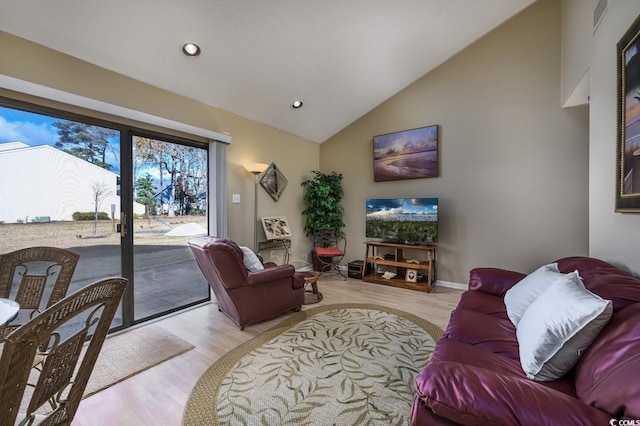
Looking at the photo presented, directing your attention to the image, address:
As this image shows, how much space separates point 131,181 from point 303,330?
7.76ft

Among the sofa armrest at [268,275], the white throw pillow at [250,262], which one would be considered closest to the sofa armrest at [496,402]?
the sofa armrest at [268,275]

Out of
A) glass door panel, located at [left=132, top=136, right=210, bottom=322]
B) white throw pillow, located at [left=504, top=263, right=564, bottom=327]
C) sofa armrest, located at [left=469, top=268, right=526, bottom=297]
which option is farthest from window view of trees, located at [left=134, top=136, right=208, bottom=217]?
white throw pillow, located at [left=504, top=263, right=564, bottom=327]

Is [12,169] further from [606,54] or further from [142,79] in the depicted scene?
[606,54]

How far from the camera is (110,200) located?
103 inches

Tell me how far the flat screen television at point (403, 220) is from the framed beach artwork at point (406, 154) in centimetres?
47

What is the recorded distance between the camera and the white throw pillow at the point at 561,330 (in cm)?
104

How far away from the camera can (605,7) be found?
6.34ft

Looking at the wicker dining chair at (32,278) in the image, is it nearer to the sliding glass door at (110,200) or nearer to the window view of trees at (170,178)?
the sliding glass door at (110,200)

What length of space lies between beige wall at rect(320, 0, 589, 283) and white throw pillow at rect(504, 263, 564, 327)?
A: 6.49ft

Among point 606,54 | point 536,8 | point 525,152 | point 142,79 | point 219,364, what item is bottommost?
point 219,364

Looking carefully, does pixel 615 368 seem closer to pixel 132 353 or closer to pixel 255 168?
pixel 132 353

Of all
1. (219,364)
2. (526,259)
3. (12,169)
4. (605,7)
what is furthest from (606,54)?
(12,169)

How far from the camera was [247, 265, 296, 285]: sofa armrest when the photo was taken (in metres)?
2.62

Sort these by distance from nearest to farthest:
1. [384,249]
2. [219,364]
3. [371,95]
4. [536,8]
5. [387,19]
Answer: [219,364] → [387,19] → [536,8] → [371,95] → [384,249]
